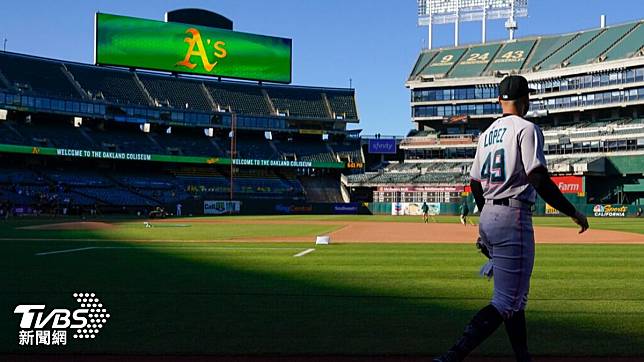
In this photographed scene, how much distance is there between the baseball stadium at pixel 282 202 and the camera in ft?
23.3

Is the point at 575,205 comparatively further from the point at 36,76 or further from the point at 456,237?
the point at 36,76

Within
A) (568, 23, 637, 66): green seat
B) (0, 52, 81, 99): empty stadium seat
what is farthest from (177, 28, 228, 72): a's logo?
(568, 23, 637, 66): green seat

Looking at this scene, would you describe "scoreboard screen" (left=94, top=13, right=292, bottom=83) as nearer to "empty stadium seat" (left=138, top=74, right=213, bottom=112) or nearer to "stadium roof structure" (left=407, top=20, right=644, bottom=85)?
"empty stadium seat" (left=138, top=74, right=213, bottom=112)

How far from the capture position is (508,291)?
477cm

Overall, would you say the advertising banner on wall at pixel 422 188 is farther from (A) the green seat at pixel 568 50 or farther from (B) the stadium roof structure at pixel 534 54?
(A) the green seat at pixel 568 50

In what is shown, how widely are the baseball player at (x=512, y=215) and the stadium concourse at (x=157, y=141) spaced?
54240 millimetres

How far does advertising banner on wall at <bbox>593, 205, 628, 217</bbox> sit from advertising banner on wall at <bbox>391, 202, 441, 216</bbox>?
15841 millimetres

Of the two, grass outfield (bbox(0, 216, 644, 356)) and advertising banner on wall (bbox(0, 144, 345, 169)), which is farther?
advertising banner on wall (bbox(0, 144, 345, 169))

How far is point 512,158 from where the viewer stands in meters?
4.75

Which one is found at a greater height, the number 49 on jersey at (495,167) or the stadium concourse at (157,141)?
the stadium concourse at (157,141)

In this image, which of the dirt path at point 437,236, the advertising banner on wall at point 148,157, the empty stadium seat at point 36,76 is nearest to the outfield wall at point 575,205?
the advertising banner on wall at point 148,157

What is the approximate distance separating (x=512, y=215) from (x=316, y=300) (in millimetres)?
4809

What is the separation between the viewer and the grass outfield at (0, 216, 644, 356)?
640 cm

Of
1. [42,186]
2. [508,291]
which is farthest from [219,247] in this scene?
[42,186]
